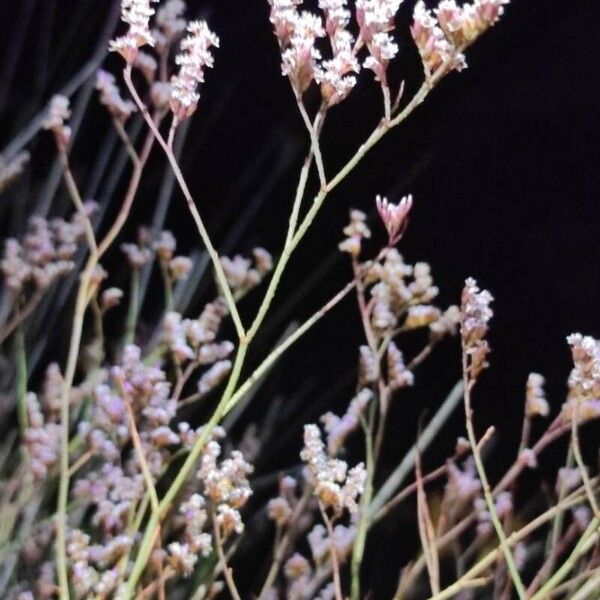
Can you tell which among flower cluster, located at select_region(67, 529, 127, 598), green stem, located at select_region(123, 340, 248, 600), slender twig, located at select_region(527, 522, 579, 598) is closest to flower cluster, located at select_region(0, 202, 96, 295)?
flower cluster, located at select_region(67, 529, 127, 598)

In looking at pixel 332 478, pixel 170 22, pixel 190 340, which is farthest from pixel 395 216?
pixel 170 22

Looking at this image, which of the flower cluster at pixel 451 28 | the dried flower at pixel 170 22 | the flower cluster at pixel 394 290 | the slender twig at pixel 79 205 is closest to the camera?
the flower cluster at pixel 451 28

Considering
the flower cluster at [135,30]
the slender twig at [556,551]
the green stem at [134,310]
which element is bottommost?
the slender twig at [556,551]

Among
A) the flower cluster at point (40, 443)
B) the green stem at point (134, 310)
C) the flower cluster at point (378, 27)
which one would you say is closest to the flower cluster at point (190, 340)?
the green stem at point (134, 310)

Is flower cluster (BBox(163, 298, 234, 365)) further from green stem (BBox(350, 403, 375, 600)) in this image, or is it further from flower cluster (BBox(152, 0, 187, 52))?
flower cluster (BBox(152, 0, 187, 52))

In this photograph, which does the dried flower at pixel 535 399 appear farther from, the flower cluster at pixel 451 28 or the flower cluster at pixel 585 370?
the flower cluster at pixel 451 28

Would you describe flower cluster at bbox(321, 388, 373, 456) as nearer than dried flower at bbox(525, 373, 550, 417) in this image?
No

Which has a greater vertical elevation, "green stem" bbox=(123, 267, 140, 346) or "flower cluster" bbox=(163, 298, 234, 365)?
"green stem" bbox=(123, 267, 140, 346)

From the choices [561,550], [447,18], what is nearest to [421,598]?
[561,550]
